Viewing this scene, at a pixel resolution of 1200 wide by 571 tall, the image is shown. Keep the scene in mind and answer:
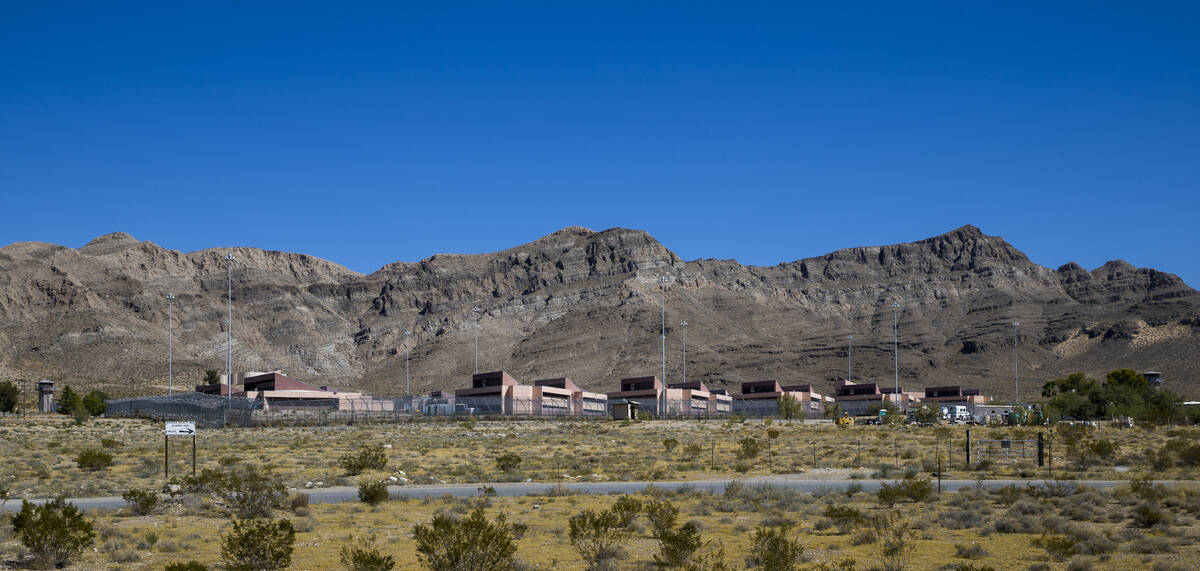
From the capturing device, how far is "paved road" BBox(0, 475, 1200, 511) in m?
29.5

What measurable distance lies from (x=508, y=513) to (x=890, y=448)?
1222 inches

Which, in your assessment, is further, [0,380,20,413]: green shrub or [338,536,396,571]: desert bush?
[0,380,20,413]: green shrub

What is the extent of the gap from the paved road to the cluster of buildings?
5641cm

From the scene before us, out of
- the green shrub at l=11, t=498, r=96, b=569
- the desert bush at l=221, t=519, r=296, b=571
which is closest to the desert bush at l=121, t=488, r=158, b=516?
the green shrub at l=11, t=498, r=96, b=569

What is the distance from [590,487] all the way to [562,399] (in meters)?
75.5


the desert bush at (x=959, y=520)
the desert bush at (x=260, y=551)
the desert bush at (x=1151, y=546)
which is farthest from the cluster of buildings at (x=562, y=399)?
the desert bush at (x=260, y=551)

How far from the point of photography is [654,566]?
1819 centimetres

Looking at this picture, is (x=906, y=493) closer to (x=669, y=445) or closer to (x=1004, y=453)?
(x=1004, y=453)

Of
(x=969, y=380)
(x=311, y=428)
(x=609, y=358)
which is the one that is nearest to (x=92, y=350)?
(x=609, y=358)

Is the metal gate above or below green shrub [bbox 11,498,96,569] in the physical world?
below

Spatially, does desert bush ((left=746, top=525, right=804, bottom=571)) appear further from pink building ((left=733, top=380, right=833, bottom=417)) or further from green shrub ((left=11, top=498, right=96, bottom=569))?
pink building ((left=733, top=380, right=833, bottom=417))

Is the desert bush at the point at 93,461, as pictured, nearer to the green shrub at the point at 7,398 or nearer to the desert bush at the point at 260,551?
the desert bush at the point at 260,551

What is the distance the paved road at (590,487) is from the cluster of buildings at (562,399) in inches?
2221

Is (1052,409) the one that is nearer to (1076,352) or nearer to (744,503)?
(744,503)
